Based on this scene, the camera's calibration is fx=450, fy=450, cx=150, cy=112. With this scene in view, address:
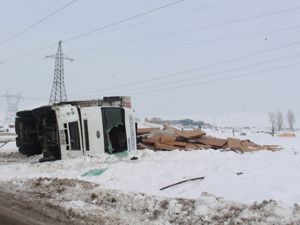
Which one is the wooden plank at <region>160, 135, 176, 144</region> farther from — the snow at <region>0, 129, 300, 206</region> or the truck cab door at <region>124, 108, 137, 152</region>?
the snow at <region>0, 129, 300, 206</region>

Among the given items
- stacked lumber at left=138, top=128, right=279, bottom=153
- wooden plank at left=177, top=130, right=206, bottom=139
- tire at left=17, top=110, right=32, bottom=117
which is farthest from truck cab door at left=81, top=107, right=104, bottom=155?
wooden plank at left=177, top=130, right=206, bottom=139

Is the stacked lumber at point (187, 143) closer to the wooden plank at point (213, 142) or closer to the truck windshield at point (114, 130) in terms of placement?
the wooden plank at point (213, 142)

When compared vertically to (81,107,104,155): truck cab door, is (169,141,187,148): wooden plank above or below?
below

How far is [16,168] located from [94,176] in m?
4.74

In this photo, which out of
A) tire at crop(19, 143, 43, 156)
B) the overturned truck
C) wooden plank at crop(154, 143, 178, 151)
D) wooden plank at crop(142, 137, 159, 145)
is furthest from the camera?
wooden plank at crop(142, 137, 159, 145)

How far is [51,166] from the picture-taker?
1445cm

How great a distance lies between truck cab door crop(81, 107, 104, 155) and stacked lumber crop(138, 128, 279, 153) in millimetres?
3607

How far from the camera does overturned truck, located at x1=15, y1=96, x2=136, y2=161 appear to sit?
15383mm

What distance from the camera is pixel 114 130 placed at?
16812 millimetres

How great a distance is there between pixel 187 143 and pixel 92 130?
5.63 meters

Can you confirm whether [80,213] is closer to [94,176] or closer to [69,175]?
[94,176]

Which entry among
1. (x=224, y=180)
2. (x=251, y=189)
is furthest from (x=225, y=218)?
(x=224, y=180)

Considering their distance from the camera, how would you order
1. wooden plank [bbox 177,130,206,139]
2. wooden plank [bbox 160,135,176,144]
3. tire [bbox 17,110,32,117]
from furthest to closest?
wooden plank [bbox 177,130,206,139], wooden plank [bbox 160,135,176,144], tire [bbox 17,110,32,117]

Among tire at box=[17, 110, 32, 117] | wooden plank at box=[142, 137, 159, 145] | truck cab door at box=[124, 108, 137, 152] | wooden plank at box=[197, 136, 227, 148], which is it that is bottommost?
wooden plank at box=[197, 136, 227, 148]
